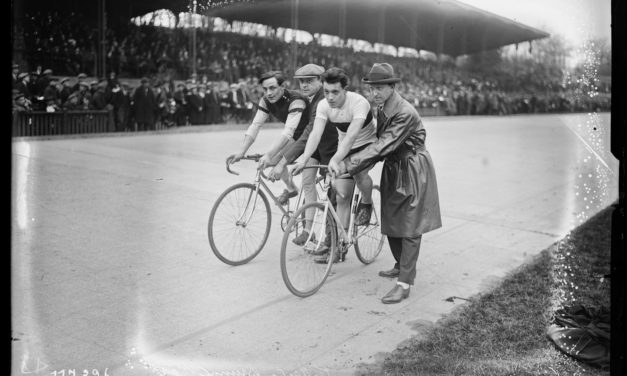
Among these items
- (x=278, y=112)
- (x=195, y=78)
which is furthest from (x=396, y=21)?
(x=195, y=78)

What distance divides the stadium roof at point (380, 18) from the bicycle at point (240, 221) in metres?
1.58

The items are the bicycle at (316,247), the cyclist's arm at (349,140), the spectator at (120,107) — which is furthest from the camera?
the spectator at (120,107)

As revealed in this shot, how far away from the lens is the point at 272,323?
13.3 ft

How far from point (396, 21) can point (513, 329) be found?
4.09 m

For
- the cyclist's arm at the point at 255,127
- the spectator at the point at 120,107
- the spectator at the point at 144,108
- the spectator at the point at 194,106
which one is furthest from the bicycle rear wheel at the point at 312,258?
the spectator at the point at 194,106

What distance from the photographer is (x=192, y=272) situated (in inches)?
195

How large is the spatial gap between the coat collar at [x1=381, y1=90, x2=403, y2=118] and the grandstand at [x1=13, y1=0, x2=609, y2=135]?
1077 mm

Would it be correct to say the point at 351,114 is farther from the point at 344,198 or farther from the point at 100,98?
the point at 100,98

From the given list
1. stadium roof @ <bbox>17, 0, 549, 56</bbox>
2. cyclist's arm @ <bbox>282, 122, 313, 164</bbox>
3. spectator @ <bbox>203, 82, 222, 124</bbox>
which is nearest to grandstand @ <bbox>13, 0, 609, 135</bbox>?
stadium roof @ <bbox>17, 0, 549, 56</bbox>

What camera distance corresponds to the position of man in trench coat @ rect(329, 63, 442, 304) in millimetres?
4566

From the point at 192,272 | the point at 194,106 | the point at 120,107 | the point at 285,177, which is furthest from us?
the point at 194,106

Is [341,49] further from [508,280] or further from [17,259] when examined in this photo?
[17,259]

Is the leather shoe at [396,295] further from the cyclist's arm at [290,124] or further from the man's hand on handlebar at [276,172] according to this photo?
the cyclist's arm at [290,124]

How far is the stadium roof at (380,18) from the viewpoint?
5246 millimetres
